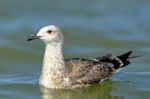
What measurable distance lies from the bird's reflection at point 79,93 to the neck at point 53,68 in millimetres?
129

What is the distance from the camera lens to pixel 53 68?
15750mm

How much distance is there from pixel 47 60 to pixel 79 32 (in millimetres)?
4437

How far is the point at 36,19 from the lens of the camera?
829 inches

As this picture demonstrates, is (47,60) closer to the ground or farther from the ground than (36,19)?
closer to the ground

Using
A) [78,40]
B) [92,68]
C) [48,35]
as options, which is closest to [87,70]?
[92,68]

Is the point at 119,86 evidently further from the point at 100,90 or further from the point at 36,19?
the point at 36,19

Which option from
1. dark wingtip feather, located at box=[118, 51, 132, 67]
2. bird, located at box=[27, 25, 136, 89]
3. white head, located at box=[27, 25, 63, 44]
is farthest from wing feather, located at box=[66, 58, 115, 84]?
white head, located at box=[27, 25, 63, 44]

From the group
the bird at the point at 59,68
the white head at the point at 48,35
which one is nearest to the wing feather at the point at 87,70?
the bird at the point at 59,68

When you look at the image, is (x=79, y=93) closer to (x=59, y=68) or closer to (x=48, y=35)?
(x=59, y=68)

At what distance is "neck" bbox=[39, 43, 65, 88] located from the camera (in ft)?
51.4

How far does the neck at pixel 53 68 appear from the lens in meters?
15.7

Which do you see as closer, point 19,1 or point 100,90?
point 100,90

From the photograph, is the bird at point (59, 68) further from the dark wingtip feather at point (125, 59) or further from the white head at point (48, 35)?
the dark wingtip feather at point (125, 59)

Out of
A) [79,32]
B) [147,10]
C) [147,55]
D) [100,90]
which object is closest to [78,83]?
[100,90]
